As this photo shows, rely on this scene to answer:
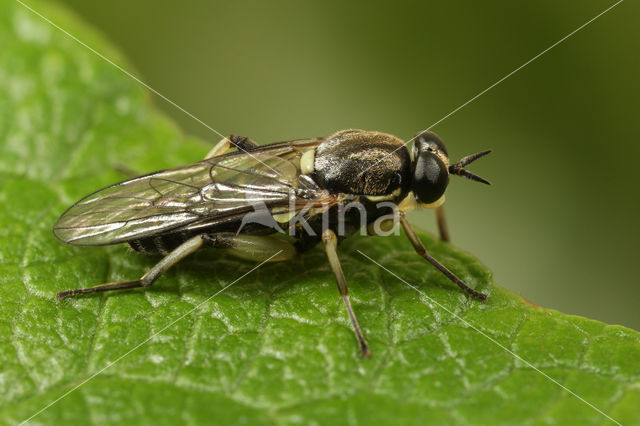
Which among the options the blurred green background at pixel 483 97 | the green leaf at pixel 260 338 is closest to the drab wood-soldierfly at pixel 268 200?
the green leaf at pixel 260 338

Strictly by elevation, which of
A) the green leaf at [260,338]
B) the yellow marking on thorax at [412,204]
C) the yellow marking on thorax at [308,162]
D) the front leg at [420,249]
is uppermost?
the yellow marking on thorax at [308,162]

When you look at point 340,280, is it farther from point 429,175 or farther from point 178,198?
point 178,198

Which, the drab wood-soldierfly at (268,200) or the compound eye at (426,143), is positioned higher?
the compound eye at (426,143)

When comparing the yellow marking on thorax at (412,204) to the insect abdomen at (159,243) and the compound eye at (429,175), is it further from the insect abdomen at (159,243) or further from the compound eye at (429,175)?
the insect abdomen at (159,243)

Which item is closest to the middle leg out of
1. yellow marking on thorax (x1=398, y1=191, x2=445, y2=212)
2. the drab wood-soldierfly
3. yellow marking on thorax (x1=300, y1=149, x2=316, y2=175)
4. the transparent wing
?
the drab wood-soldierfly

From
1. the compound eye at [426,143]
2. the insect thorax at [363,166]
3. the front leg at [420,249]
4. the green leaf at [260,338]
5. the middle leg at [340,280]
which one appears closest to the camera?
the green leaf at [260,338]

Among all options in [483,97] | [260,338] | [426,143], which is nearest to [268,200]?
[260,338]

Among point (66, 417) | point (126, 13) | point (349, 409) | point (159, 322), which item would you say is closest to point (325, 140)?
point (159, 322)
